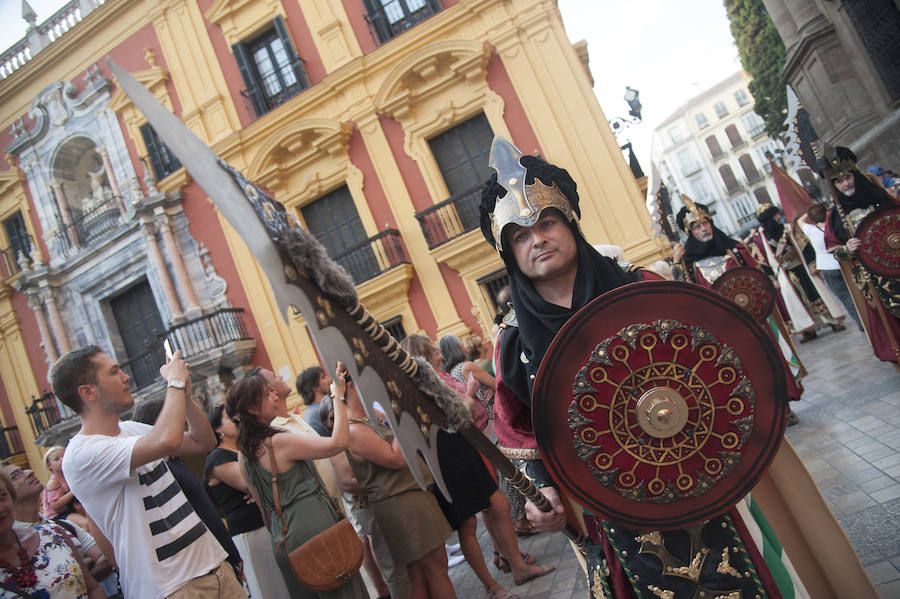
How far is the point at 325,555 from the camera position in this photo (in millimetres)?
2781

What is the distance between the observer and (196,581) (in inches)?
98.3

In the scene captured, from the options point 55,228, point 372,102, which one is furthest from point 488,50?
point 55,228

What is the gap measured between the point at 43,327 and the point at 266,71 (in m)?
9.35

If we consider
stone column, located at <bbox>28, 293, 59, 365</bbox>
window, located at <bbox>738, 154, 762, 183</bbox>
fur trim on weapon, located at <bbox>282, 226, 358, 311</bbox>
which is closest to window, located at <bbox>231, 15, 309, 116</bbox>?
stone column, located at <bbox>28, 293, 59, 365</bbox>

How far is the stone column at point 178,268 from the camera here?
43.6 ft

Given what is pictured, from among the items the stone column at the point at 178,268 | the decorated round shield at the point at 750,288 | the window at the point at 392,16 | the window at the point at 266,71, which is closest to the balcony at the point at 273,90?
the window at the point at 266,71

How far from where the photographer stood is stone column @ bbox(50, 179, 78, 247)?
15.0 metres

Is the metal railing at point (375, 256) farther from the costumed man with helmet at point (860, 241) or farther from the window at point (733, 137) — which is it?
the window at point (733, 137)

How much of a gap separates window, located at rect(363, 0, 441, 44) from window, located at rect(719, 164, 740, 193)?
53944 millimetres

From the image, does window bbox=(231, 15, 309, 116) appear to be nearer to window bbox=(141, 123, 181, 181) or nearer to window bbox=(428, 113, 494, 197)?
window bbox=(141, 123, 181, 181)

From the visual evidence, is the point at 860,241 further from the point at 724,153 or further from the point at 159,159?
the point at 724,153

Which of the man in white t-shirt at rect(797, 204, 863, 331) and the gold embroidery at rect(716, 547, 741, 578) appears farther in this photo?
the man in white t-shirt at rect(797, 204, 863, 331)

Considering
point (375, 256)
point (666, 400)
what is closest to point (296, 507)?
point (666, 400)

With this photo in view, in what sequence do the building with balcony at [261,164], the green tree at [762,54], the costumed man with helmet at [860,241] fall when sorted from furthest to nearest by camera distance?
1. the green tree at [762,54]
2. the building with balcony at [261,164]
3. the costumed man with helmet at [860,241]
